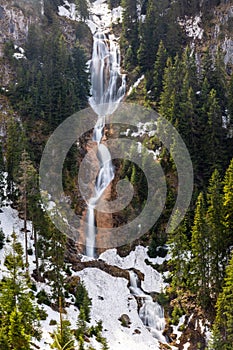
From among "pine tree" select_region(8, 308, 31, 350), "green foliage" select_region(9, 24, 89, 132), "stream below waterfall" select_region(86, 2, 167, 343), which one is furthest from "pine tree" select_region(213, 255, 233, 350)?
"green foliage" select_region(9, 24, 89, 132)

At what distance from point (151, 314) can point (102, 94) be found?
42.6m

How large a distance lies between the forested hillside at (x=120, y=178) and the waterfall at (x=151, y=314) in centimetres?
11

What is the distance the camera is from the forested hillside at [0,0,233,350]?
38344 millimetres

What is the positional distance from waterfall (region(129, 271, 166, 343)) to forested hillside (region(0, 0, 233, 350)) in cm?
11

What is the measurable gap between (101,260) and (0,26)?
4967 cm

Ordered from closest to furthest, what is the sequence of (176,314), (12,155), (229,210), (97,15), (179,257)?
(229,210), (176,314), (179,257), (12,155), (97,15)

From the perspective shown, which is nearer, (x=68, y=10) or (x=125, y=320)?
(x=125, y=320)

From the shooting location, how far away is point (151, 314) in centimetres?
4347

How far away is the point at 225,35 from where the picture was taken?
237ft

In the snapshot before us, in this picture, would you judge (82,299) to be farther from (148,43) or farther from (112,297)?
(148,43)

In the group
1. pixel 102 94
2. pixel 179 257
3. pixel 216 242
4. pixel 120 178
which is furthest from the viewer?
pixel 102 94

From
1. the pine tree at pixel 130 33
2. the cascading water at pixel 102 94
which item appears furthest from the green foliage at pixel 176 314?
the pine tree at pixel 130 33

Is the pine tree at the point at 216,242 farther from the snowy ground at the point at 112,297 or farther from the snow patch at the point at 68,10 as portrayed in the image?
→ the snow patch at the point at 68,10

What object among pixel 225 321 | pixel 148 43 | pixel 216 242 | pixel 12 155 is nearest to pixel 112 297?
pixel 216 242
